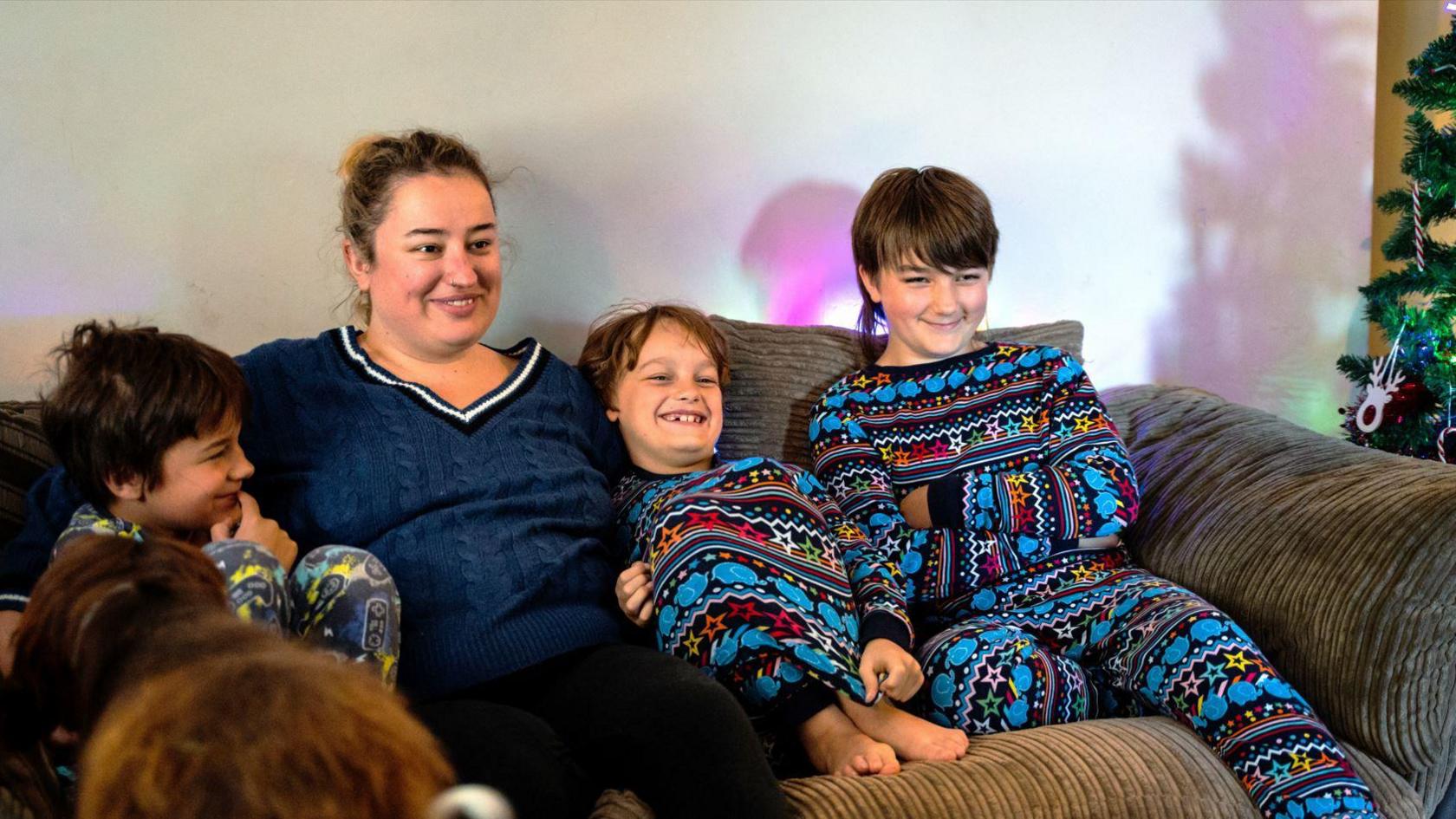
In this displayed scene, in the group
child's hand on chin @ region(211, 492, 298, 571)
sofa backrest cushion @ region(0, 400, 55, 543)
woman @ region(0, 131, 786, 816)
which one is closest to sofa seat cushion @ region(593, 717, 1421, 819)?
woman @ region(0, 131, 786, 816)

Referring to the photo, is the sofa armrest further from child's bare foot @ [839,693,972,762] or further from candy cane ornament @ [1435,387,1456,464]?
child's bare foot @ [839,693,972,762]

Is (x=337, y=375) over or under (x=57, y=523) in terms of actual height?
over

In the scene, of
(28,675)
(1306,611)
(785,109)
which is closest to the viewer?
(28,675)

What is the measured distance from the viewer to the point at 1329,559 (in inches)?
61.7

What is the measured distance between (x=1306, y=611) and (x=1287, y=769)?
0.91 ft

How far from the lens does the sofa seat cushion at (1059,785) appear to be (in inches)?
50.3

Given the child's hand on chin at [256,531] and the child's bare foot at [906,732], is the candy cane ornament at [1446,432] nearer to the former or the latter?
the child's bare foot at [906,732]

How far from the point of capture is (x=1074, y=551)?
5.78ft

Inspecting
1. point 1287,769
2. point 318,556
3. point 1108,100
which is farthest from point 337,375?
point 1108,100

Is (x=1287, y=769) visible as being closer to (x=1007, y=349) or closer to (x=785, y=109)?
(x=1007, y=349)

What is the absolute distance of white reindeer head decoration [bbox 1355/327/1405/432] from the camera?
7.25ft

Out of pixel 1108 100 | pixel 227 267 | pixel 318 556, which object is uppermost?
pixel 1108 100

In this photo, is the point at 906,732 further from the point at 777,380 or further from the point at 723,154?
the point at 723,154

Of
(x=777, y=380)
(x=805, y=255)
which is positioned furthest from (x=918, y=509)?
(x=805, y=255)
